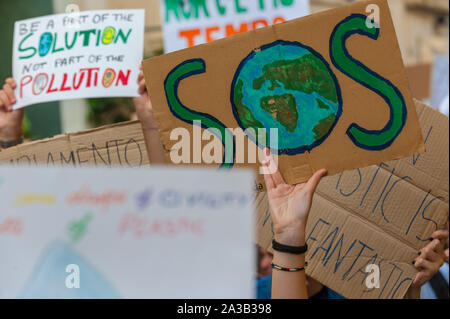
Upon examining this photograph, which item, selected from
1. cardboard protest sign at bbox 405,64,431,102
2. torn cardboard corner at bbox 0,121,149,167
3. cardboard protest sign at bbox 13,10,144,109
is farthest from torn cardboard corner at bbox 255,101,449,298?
cardboard protest sign at bbox 405,64,431,102

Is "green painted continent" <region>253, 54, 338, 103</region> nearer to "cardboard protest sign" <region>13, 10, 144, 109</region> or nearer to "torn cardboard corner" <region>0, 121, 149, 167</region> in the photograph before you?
"torn cardboard corner" <region>0, 121, 149, 167</region>

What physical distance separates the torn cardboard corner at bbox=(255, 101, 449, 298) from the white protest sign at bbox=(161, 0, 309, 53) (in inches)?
40.6

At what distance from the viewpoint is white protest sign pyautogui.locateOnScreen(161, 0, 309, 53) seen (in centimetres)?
265

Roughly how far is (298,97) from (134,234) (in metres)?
0.78

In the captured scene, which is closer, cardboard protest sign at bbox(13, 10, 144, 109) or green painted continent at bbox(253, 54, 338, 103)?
green painted continent at bbox(253, 54, 338, 103)

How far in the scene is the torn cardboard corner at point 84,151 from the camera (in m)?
1.95

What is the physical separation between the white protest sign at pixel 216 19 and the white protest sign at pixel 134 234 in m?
1.72

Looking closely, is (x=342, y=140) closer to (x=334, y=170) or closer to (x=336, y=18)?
(x=334, y=170)

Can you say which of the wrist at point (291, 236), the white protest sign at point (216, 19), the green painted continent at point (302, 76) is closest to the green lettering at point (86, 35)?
the white protest sign at point (216, 19)

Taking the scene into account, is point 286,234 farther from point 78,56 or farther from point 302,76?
point 78,56

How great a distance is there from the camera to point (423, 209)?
195 cm

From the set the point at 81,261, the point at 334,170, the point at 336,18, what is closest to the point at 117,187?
the point at 81,261

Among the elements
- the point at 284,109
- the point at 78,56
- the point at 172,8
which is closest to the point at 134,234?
the point at 284,109

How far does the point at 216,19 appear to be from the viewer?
2699 millimetres
